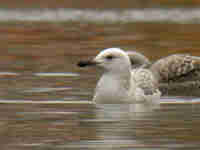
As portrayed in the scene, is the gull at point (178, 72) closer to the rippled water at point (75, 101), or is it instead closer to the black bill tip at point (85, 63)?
the rippled water at point (75, 101)

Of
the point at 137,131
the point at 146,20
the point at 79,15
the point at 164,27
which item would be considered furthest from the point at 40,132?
the point at 79,15

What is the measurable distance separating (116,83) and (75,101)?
2.41 ft

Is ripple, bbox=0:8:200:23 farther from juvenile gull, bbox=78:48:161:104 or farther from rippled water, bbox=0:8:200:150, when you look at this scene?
juvenile gull, bbox=78:48:161:104

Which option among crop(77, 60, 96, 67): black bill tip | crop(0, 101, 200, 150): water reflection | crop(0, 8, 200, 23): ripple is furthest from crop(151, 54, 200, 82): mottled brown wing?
crop(0, 8, 200, 23): ripple

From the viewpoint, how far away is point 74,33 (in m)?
34.5

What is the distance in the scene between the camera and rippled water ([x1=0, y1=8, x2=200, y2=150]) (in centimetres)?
1027

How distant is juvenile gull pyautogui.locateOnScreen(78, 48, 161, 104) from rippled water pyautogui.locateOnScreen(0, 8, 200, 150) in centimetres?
30

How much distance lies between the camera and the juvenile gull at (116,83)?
14016mm

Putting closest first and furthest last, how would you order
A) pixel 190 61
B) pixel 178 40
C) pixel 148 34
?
pixel 190 61 → pixel 178 40 → pixel 148 34

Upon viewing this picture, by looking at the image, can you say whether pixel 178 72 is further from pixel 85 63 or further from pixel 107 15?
pixel 107 15

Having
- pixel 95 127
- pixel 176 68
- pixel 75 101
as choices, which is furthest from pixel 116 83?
pixel 176 68

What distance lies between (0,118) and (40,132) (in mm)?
1514

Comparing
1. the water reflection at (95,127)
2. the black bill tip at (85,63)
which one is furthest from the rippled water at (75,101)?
the black bill tip at (85,63)

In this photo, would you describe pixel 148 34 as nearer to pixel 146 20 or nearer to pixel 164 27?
pixel 164 27
